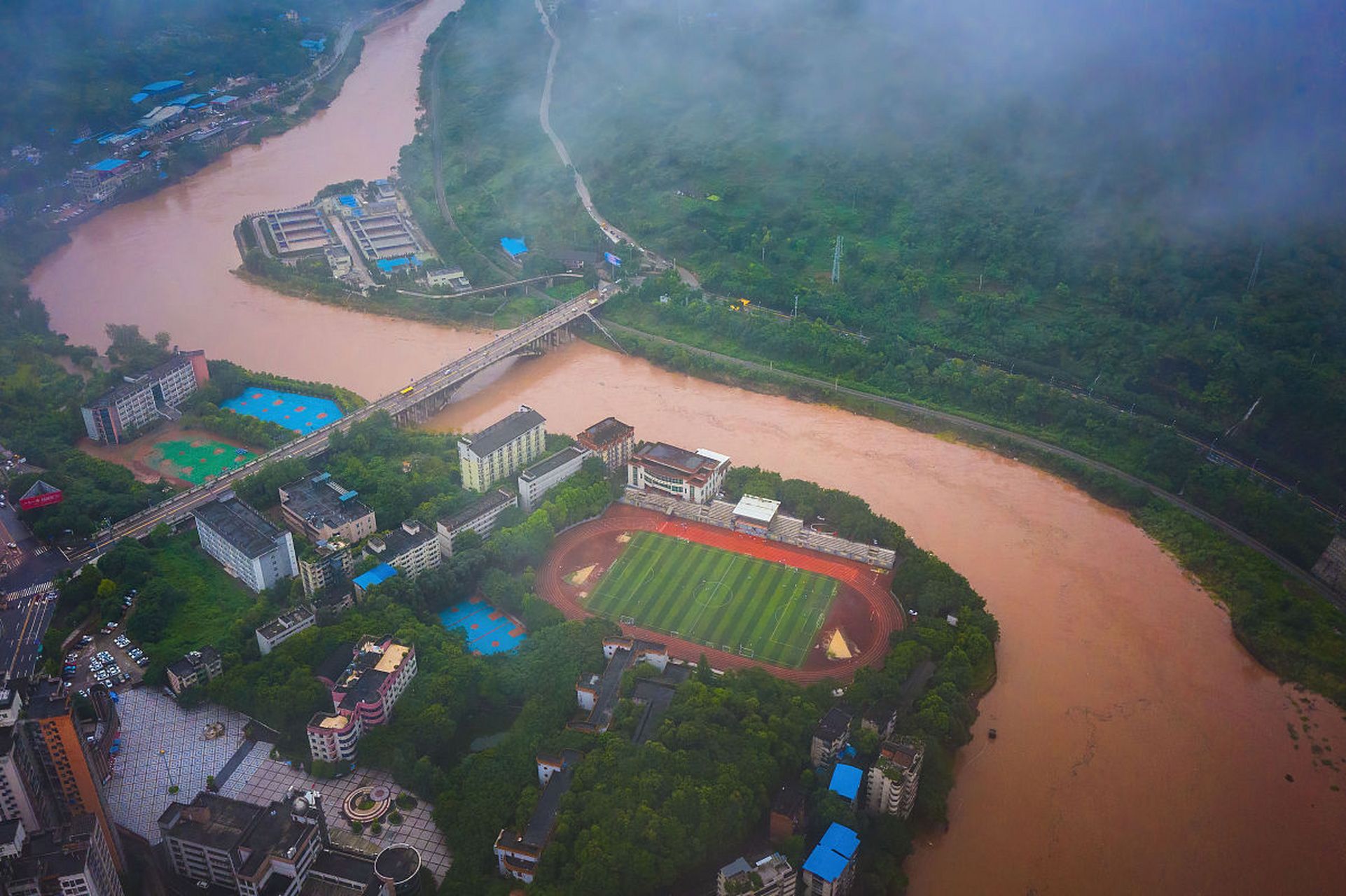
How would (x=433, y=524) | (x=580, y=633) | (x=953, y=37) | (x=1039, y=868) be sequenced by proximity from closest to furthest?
(x=1039, y=868)
(x=580, y=633)
(x=433, y=524)
(x=953, y=37)

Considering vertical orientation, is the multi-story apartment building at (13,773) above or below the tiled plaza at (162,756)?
above

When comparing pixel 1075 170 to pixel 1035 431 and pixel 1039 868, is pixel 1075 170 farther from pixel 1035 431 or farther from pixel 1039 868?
pixel 1039 868

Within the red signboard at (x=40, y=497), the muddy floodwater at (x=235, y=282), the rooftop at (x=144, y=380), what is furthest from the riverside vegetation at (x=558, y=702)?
the muddy floodwater at (x=235, y=282)

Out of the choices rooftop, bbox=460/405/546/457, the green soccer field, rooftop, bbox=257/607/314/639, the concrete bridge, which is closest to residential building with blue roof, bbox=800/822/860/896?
the green soccer field

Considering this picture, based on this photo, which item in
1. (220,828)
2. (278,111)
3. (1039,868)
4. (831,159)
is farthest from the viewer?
(278,111)

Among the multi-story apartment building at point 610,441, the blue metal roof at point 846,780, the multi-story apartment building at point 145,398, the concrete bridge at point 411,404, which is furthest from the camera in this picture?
the multi-story apartment building at point 145,398

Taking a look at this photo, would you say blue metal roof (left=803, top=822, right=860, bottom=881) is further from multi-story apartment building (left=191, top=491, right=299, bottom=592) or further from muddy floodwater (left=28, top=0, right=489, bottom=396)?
muddy floodwater (left=28, top=0, right=489, bottom=396)

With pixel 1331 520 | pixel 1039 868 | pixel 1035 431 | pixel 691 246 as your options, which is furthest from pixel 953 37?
pixel 1039 868

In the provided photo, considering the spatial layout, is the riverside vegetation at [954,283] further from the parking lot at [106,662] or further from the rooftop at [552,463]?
the parking lot at [106,662]
